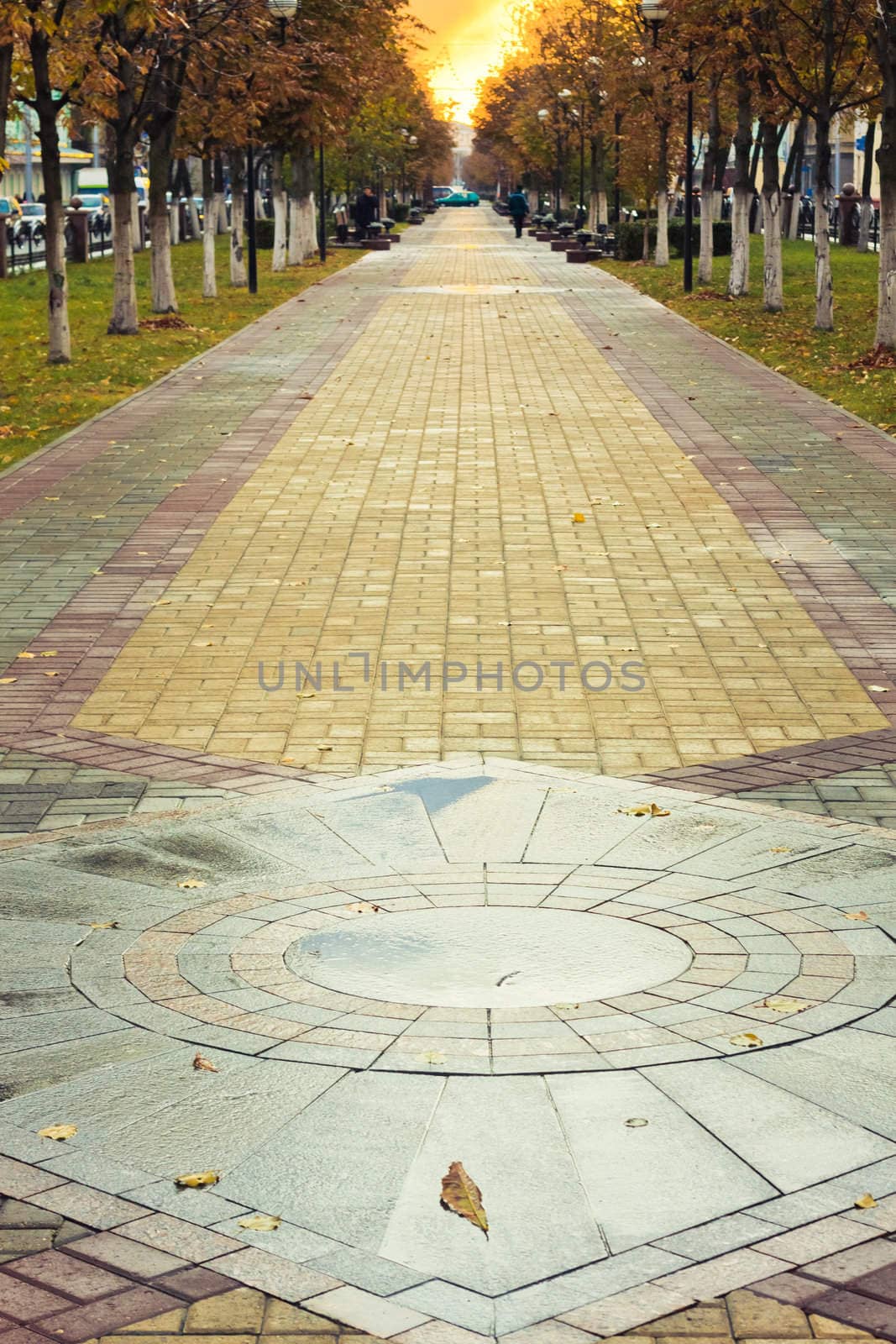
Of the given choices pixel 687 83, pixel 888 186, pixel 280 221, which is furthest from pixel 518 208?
pixel 888 186

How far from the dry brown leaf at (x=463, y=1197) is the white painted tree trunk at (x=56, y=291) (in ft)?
59.2

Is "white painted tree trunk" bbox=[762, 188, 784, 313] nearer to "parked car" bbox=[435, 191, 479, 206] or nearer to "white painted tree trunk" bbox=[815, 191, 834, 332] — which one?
"white painted tree trunk" bbox=[815, 191, 834, 332]

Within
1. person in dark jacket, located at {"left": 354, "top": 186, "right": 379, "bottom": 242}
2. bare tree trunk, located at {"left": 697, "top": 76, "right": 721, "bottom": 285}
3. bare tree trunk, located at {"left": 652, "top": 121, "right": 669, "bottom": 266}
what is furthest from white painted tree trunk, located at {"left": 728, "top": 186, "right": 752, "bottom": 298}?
person in dark jacket, located at {"left": 354, "top": 186, "right": 379, "bottom": 242}

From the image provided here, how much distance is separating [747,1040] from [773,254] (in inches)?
984

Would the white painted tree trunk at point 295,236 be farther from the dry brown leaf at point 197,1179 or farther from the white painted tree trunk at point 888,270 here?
the dry brown leaf at point 197,1179

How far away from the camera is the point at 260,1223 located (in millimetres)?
3762

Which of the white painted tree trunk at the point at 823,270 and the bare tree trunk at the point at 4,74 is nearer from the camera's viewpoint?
the bare tree trunk at the point at 4,74

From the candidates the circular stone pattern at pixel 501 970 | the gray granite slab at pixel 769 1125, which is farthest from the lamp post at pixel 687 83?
the gray granite slab at pixel 769 1125

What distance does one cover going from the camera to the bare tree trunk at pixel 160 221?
2745 centimetres

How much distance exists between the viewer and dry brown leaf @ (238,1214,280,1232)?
3742 millimetres

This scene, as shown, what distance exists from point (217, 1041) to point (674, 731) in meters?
3.71

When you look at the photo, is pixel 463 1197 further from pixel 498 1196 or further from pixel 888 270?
pixel 888 270

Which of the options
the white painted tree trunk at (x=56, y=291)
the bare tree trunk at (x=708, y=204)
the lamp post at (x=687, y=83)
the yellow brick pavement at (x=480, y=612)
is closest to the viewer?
the yellow brick pavement at (x=480, y=612)

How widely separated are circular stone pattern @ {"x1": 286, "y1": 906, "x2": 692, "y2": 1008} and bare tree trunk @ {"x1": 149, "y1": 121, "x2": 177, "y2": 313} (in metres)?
23.4
